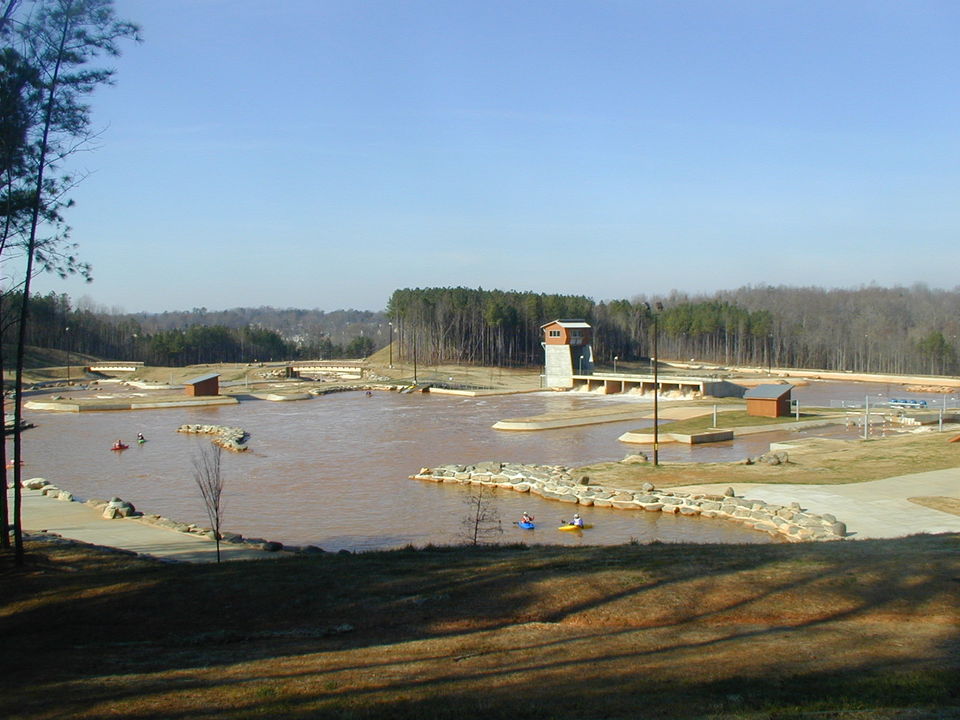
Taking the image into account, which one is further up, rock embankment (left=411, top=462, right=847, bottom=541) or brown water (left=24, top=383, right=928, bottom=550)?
rock embankment (left=411, top=462, right=847, bottom=541)

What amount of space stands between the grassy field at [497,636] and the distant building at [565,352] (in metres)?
63.9

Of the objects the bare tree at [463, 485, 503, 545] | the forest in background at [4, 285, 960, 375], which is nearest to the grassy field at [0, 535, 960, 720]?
the bare tree at [463, 485, 503, 545]

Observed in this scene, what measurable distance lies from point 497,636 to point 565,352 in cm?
6931

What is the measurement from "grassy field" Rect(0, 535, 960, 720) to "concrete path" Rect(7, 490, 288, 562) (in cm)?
348

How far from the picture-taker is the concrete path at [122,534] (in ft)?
54.7

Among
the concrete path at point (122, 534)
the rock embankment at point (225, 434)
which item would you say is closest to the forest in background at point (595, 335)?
the rock embankment at point (225, 434)

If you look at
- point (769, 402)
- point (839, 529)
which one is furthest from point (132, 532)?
point (769, 402)

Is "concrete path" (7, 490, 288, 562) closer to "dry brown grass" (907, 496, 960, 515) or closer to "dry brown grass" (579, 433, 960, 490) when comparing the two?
"dry brown grass" (579, 433, 960, 490)

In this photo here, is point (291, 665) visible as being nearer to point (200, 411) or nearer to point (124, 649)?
point (124, 649)

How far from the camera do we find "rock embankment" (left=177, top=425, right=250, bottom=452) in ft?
134

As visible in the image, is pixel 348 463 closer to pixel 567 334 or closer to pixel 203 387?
pixel 203 387

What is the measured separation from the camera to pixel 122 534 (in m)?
19.6

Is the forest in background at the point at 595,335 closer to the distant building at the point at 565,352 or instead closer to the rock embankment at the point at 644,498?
the distant building at the point at 565,352

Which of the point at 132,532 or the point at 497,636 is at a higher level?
the point at 497,636
